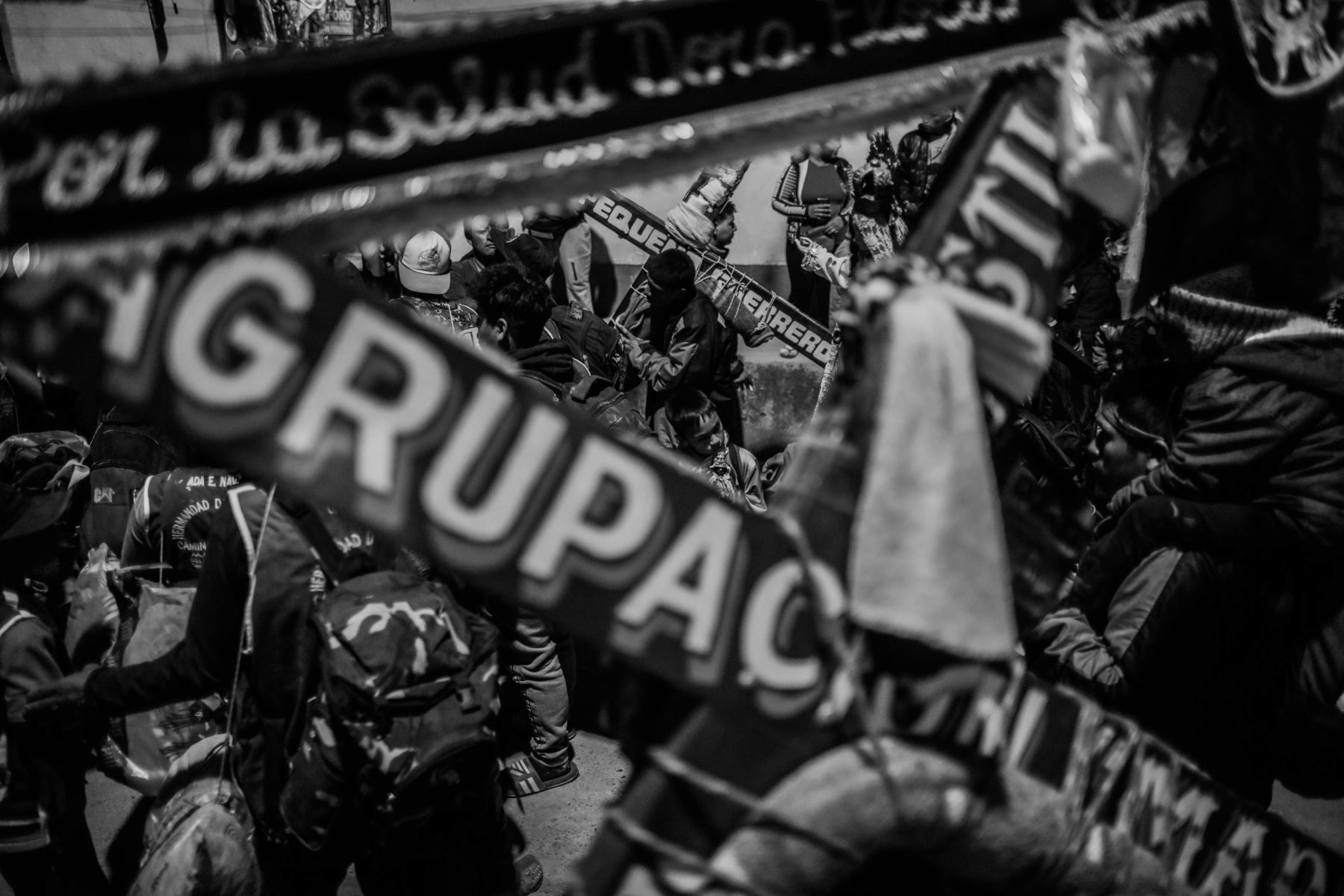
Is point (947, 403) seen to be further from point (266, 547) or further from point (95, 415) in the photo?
point (95, 415)

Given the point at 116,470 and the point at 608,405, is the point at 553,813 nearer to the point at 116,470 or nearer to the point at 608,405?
the point at 608,405

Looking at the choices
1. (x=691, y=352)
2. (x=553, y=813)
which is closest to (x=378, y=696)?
(x=553, y=813)

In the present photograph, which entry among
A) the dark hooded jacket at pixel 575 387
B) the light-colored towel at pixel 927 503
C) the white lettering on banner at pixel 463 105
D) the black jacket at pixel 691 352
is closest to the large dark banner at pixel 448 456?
the light-colored towel at pixel 927 503

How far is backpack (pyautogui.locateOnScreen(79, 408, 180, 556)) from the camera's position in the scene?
12.6 ft

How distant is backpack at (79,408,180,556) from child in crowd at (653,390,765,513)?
2.03 meters

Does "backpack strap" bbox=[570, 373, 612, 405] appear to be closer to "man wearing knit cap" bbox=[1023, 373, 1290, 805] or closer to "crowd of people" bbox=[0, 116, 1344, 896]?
"crowd of people" bbox=[0, 116, 1344, 896]

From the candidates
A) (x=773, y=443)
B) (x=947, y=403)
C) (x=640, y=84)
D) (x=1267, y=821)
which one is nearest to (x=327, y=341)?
(x=640, y=84)

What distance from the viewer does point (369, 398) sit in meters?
1.26

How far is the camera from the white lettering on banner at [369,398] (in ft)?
4.06

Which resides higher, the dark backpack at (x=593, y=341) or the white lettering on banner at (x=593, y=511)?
the white lettering on banner at (x=593, y=511)

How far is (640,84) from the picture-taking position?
148 centimetres

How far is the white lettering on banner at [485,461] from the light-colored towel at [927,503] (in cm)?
45

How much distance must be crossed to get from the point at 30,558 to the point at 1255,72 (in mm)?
3078

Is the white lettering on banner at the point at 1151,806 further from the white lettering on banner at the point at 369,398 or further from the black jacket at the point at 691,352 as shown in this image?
the black jacket at the point at 691,352
